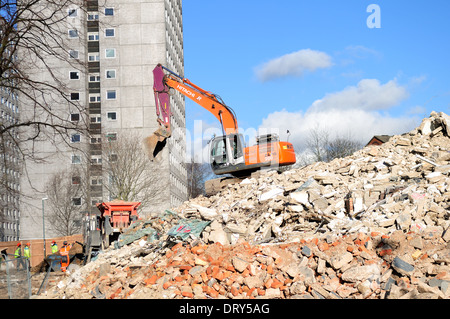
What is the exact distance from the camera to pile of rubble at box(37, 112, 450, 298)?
11023 mm

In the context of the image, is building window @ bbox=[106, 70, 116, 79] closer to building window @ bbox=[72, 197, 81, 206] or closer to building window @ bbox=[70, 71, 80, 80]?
building window @ bbox=[70, 71, 80, 80]

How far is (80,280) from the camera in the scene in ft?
44.4

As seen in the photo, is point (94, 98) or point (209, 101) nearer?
point (209, 101)

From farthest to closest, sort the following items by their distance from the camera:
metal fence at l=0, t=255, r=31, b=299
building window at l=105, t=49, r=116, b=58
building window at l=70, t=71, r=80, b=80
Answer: building window at l=70, t=71, r=80, b=80 → building window at l=105, t=49, r=116, b=58 → metal fence at l=0, t=255, r=31, b=299

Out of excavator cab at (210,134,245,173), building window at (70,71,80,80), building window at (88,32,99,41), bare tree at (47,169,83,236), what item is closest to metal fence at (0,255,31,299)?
excavator cab at (210,134,245,173)

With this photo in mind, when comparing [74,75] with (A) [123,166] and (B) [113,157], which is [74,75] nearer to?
(B) [113,157]

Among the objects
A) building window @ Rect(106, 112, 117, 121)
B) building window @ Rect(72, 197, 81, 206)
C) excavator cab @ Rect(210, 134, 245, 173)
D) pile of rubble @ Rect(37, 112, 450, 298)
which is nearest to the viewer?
pile of rubble @ Rect(37, 112, 450, 298)

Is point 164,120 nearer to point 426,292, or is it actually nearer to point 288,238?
point 288,238

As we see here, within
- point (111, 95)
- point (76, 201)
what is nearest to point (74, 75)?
point (111, 95)

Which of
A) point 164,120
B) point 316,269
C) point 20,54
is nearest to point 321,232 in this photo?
point 316,269

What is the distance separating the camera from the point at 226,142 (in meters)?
22.8

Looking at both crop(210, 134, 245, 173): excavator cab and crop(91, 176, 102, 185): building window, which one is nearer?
crop(210, 134, 245, 173): excavator cab

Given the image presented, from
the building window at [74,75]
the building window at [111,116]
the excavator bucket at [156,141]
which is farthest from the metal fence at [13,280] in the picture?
the building window at [74,75]

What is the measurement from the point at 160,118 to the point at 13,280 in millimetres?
11909
